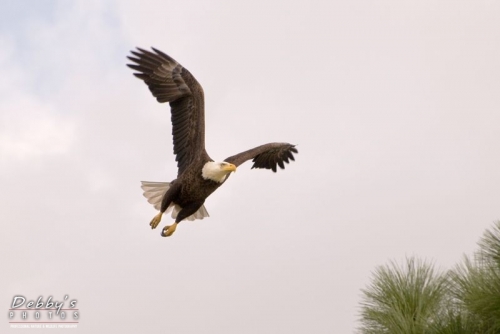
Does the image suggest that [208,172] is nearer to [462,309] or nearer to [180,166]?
[180,166]

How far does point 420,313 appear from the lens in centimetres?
589

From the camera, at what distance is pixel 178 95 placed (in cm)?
711

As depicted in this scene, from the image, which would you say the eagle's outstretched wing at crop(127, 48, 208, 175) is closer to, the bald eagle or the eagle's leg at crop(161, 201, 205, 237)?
the bald eagle

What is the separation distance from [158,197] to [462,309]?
3858 mm

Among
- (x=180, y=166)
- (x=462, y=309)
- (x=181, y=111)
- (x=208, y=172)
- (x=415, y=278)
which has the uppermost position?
(x=181, y=111)

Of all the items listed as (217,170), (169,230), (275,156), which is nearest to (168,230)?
(169,230)

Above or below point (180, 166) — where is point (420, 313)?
below

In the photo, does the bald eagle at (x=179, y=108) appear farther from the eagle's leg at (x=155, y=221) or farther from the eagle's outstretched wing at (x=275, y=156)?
the eagle's outstretched wing at (x=275, y=156)

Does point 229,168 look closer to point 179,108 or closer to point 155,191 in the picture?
point 179,108

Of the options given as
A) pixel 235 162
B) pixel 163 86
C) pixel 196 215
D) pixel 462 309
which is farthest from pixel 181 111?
pixel 462 309

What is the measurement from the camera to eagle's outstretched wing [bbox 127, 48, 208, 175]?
23.1ft

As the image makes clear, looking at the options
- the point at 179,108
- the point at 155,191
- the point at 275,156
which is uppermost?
the point at 275,156

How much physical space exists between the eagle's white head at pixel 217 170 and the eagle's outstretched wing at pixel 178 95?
0.58m

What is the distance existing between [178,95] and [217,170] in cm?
123
